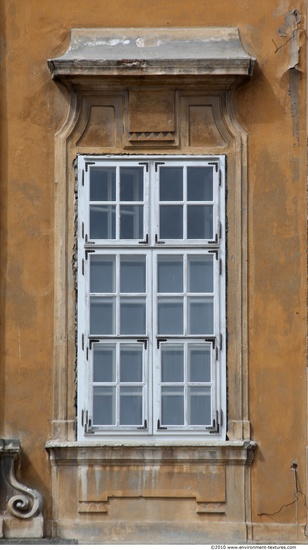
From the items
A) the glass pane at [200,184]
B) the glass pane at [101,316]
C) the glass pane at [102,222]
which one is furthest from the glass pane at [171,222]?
the glass pane at [101,316]

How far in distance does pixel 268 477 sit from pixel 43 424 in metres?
1.75

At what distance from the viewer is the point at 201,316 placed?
13992 millimetres

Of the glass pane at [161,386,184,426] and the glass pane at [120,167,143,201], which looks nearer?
the glass pane at [161,386,184,426]

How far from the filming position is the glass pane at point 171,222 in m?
14.0

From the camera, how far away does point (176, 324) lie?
14.0 meters

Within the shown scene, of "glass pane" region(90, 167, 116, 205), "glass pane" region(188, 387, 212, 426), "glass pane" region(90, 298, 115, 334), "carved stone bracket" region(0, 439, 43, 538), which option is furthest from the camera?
"glass pane" region(90, 167, 116, 205)

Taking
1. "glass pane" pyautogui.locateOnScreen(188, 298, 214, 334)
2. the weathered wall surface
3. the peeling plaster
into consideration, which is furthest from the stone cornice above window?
"glass pane" pyautogui.locateOnScreen(188, 298, 214, 334)

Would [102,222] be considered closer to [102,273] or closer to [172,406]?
[102,273]

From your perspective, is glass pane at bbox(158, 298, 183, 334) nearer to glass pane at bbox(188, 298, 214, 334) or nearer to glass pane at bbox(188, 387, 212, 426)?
glass pane at bbox(188, 298, 214, 334)

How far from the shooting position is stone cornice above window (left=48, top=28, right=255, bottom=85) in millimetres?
13938

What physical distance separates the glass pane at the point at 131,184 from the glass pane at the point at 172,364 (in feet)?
3.85

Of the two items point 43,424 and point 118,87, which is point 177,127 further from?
point 43,424

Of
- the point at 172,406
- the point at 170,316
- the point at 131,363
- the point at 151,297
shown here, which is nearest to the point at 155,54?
the point at 151,297

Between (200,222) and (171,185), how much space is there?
1.18 ft
